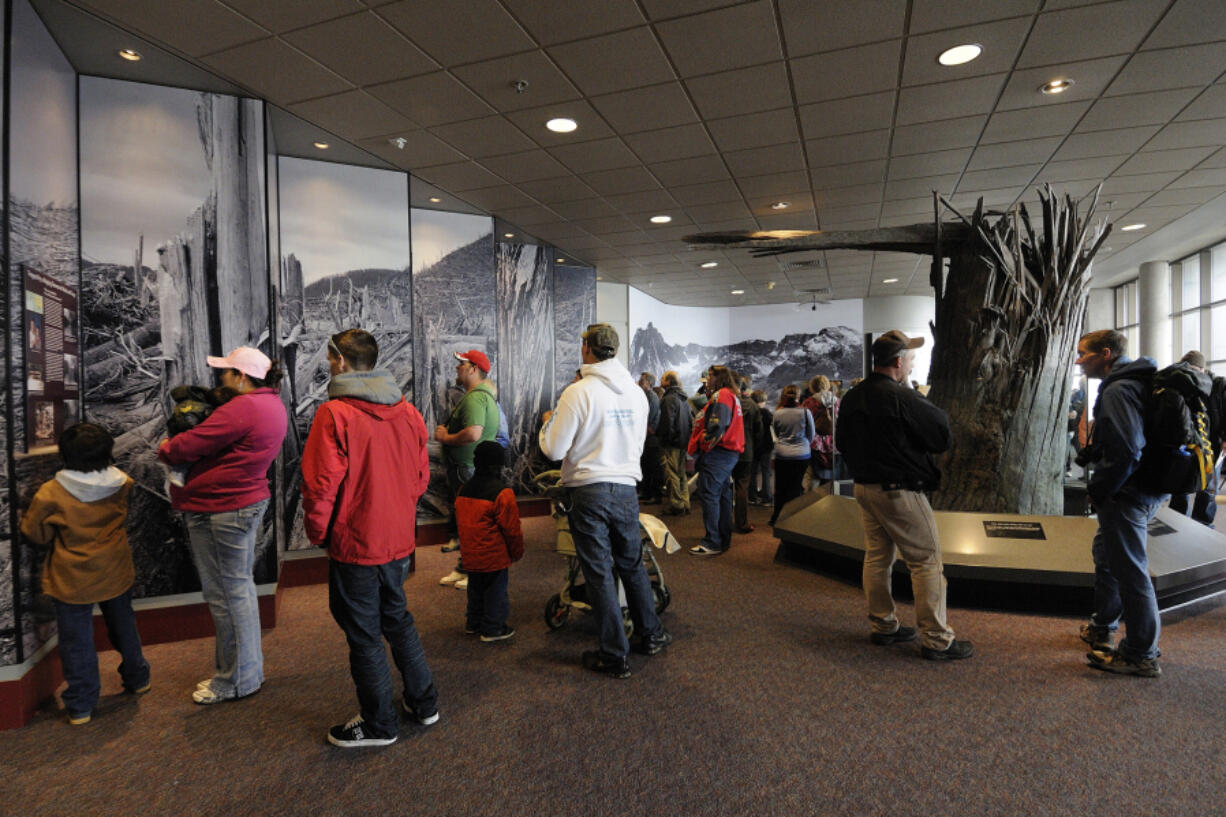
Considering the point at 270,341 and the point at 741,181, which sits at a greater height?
the point at 741,181

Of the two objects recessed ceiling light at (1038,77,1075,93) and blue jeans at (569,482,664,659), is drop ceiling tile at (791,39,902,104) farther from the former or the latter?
blue jeans at (569,482,664,659)

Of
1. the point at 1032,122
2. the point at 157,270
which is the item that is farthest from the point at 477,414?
the point at 1032,122

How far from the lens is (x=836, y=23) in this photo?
3.44 meters

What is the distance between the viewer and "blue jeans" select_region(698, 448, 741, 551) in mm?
5254

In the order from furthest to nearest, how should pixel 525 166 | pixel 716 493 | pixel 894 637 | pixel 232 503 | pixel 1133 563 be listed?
pixel 525 166
pixel 716 493
pixel 894 637
pixel 1133 563
pixel 232 503

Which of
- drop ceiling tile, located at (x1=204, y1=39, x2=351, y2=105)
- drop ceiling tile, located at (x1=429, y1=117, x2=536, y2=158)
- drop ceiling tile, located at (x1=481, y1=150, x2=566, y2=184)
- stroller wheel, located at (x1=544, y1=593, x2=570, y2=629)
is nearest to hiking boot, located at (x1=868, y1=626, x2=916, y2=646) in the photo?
stroller wheel, located at (x1=544, y1=593, x2=570, y2=629)

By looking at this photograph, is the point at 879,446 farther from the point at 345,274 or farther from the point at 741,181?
the point at 345,274

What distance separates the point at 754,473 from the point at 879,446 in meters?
5.78

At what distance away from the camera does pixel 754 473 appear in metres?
8.81

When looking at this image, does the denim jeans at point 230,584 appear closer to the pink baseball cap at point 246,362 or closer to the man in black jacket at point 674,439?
the pink baseball cap at point 246,362

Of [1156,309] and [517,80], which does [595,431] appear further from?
[1156,309]

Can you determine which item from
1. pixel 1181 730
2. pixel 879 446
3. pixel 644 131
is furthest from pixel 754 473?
pixel 1181 730

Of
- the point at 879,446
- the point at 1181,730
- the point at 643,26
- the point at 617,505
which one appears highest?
the point at 643,26

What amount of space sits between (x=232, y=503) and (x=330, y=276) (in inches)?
110
